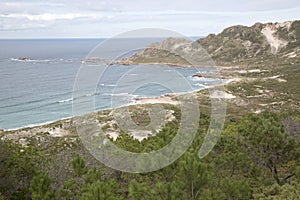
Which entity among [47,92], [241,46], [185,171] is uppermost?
[185,171]

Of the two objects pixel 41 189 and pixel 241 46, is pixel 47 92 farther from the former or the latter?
pixel 241 46

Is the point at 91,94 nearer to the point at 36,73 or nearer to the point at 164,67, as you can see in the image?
the point at 36,73

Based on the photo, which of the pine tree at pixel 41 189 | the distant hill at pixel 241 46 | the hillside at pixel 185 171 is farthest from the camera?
the distant hill at pixel 241 46

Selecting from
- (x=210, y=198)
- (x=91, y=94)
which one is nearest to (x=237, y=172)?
(x=210, y=198)

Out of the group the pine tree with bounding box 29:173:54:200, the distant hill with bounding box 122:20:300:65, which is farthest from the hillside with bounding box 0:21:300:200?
the distant hill with bounding box 122:20:300:65

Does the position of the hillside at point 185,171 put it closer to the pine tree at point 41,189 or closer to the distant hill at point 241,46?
the pine tree at point 41,189

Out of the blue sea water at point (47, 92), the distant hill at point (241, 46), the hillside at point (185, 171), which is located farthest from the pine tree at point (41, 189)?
the distant hill at point (241, 46)

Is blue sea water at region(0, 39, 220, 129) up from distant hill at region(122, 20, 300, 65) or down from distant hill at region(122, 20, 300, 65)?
down

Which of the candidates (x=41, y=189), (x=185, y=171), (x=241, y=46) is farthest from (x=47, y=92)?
(x=241, y=46)

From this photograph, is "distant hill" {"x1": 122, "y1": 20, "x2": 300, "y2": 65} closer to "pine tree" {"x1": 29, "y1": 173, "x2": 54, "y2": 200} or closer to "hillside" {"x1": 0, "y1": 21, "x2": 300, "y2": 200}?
"hillside" {"x1": 0, "y1": 21, "x2": 300, "y2": 200}
